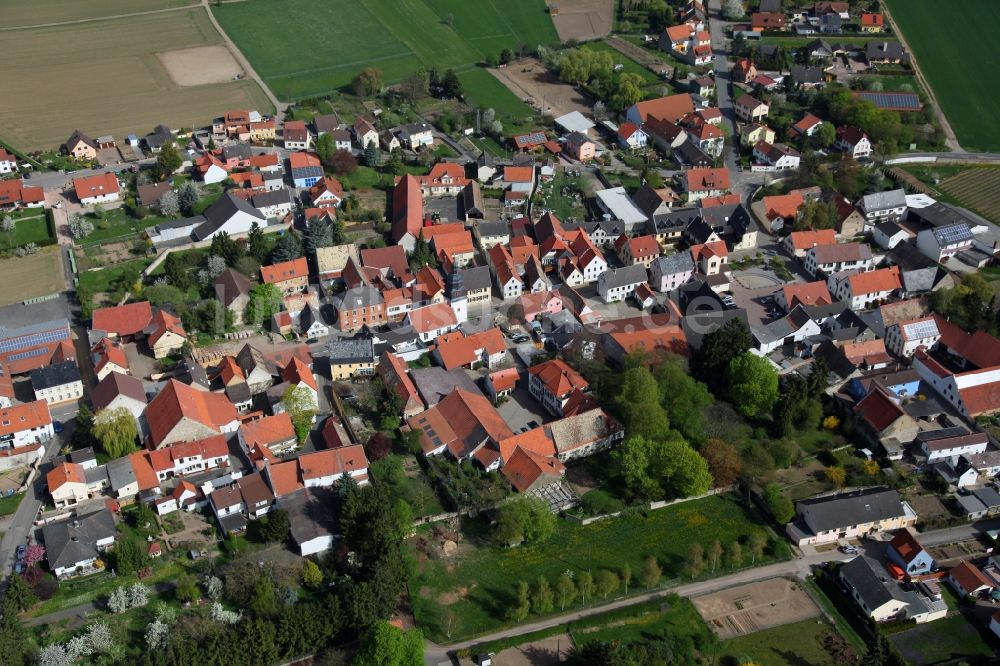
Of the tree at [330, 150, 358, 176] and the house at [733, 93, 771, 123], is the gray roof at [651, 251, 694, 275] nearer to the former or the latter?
the tree at [330, 150, 358, 176]

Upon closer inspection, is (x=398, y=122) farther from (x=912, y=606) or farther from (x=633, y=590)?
(x=912, y=606)

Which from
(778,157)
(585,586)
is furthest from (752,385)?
(778,157)

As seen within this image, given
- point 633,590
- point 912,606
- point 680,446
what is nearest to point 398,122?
point 680,446

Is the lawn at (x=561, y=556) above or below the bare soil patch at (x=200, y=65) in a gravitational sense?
below

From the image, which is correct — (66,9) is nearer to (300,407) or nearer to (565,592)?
(300,407)

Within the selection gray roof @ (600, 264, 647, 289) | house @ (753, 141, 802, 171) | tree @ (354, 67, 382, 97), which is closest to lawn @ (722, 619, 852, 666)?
gray roof @ (600, 264, 647, 289)

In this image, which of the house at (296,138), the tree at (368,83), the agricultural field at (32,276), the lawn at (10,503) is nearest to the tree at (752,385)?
the lawn at (10,503)

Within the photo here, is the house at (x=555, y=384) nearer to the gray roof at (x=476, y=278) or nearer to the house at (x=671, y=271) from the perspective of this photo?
the gray roof at (x=476, y=278)
